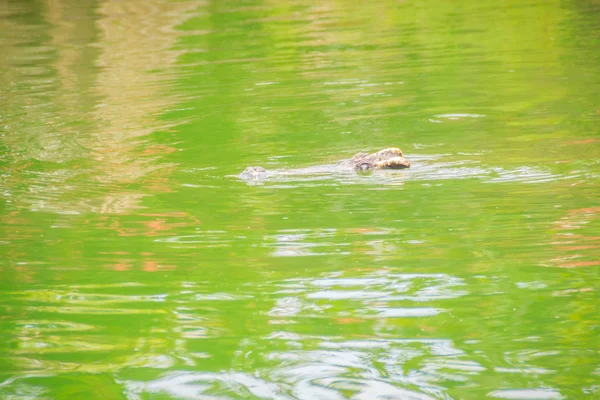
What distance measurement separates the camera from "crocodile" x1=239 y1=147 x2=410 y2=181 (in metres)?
9.41

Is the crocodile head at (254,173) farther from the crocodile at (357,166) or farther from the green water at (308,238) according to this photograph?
the green water at (308,238)

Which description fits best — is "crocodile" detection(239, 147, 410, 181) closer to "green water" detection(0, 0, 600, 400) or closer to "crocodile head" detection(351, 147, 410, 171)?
"crocodile head" detection(351, 147, 410, 171)

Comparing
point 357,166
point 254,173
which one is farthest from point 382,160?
point 254,173

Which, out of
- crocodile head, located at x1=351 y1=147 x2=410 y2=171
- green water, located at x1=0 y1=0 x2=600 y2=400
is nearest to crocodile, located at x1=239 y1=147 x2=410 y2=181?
crocodile head, located at x1=351 y1=147 x2=410 y2=171

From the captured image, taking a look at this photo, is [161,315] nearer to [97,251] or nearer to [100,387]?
[100,387]

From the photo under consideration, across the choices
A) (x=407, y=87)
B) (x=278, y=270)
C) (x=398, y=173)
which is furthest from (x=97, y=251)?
(x=407, y=87)

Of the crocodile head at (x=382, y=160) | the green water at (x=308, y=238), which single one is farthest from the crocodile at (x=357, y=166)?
the green water at (x=308, y=238)

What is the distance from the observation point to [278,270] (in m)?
6.57

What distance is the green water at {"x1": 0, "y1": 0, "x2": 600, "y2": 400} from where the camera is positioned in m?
5.06

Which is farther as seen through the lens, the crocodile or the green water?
the crocodile

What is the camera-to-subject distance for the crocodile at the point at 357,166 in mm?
9414

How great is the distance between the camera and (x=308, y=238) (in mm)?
7273

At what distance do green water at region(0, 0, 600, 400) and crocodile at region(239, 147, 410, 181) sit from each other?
0.13m

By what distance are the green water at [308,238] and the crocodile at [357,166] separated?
13 cm
